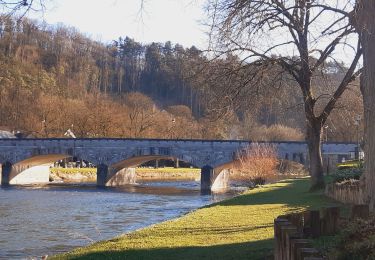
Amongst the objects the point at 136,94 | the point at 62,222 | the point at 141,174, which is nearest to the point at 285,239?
the point at 62,222

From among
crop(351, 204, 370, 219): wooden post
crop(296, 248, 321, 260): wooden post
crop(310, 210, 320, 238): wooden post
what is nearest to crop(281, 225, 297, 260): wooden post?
crop(296, 248, 321, 260): wooden post

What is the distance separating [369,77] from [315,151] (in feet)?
53.1

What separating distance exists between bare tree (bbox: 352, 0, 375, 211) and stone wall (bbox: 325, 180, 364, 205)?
5.49 m

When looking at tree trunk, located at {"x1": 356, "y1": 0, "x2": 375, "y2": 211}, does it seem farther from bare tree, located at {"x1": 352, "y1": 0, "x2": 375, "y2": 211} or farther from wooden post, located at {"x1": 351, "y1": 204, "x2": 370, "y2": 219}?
wooden post, located at {"x1": 351, "y1": 204, "x2": 370, "y2": 219}

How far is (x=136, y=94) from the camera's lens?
106m

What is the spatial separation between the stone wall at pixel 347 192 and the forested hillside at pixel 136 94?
387 cm

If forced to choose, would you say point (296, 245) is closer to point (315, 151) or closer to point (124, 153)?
point (315, 151)

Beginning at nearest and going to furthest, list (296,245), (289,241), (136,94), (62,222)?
(296,245)
(289,241)
(62,222)
(136,94)

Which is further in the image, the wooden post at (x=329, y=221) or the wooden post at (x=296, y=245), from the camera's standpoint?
the wooden post at (x=329, y=221)

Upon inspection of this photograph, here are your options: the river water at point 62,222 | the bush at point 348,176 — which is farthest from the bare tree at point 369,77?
the bush at point 348,176

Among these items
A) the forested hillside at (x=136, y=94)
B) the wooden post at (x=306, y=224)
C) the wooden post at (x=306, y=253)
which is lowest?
the wooden post at (x=306, y=224)

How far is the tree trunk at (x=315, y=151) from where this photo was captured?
25266mm

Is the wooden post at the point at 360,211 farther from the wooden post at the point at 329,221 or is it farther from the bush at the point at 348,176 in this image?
the bush at the point at 348,176

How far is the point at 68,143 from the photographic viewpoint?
201 feet
